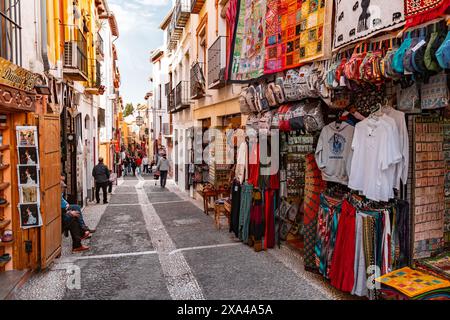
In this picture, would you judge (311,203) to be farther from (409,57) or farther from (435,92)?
(409,57)

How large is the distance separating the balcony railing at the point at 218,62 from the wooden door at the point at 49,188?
4.86 m

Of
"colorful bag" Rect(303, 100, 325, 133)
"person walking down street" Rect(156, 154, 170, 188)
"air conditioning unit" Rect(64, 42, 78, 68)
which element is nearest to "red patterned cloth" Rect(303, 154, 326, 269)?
"colorful bag" Rect(303, 100, 325, 133)

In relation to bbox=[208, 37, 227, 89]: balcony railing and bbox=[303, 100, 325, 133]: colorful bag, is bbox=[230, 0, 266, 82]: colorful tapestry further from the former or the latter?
bbox=[208, 37, 227, 89]: balcony railing

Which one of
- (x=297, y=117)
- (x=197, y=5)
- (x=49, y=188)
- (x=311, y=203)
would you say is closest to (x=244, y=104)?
(x=297, y=117)

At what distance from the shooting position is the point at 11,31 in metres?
5.93

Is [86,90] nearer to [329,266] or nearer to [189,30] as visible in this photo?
[189,30]

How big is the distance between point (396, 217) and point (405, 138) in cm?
91

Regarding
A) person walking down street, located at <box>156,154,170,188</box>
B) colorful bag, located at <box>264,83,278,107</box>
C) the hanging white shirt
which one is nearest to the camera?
the hanging white shirt

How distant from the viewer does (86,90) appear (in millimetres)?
13312

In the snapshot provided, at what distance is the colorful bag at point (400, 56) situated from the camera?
12.0 ft

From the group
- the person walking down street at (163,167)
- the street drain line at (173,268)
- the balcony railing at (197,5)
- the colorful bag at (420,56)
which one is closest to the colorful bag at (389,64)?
the colorful bag at (420,56)

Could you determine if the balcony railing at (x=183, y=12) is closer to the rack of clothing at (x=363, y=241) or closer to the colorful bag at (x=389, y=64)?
the rack of clothing at (x=363, y=241)

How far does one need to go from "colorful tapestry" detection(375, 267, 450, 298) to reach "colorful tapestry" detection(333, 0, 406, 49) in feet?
8.65

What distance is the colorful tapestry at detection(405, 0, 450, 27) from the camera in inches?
133
